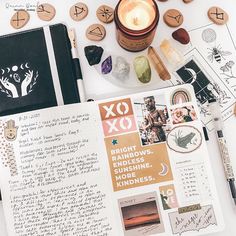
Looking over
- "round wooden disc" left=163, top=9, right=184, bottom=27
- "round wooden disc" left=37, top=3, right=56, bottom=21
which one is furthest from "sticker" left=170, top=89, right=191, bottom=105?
"round wooden disc" left=37, top=3, right=56, bottom=21

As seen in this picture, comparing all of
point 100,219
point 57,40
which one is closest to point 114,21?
point 57,40

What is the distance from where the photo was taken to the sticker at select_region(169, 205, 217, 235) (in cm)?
64

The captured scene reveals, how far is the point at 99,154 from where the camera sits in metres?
0.65

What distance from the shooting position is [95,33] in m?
0.67

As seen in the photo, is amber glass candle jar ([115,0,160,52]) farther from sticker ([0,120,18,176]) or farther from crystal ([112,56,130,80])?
sticker ([0,120,18,176])

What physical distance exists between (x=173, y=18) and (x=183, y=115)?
16 centimetres

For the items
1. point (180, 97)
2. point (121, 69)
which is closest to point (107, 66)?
point (121, 69)

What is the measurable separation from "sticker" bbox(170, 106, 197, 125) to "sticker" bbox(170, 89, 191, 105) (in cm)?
1

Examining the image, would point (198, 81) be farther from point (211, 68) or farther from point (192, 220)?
point (192, 220)

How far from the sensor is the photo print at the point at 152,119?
65cm

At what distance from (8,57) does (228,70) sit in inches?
13.7

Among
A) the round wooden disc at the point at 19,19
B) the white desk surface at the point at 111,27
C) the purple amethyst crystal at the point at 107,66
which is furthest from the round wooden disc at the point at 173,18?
the round wooden disc at the point at 19,19

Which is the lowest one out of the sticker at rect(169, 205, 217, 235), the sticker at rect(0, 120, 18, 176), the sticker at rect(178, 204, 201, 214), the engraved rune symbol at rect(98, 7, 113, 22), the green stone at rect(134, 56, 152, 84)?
the sticker at rect(169, 205, 217, 235)

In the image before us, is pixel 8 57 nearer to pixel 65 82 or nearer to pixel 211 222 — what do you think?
pixel 65 82
